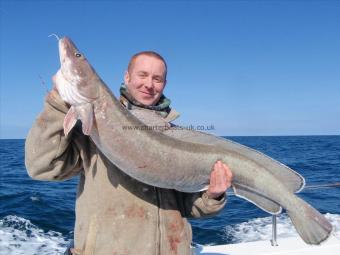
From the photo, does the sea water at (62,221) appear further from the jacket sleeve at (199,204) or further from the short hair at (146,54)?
the short hair at (146,54)

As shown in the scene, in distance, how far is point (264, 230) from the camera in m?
10.3

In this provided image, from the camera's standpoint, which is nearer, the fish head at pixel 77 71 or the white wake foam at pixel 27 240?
→ the fish head at pixel 77 71

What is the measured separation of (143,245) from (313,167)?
21.9m

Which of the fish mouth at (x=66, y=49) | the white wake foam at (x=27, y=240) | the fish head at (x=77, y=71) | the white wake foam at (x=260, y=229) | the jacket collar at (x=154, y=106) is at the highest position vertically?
the fish mouth at (x=66, y=49)

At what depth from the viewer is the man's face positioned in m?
3.82

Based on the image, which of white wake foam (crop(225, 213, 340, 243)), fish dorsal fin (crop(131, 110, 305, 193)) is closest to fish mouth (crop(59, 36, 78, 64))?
fish dorsal fin (crop(131, 110, 305, 193))

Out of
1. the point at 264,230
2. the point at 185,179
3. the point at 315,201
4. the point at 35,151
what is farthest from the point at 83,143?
the point at 315,201

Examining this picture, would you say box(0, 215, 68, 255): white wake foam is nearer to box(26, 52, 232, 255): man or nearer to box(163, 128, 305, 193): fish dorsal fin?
box(26, 52, 232, 255): man

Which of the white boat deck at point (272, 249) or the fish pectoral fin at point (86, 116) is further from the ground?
the fish pectoral fin at point (86, 116)

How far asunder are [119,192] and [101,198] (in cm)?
17

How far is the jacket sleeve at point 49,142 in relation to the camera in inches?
129

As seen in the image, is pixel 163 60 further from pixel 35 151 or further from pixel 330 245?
pixel 330 245

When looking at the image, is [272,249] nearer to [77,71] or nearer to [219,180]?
[219,180]

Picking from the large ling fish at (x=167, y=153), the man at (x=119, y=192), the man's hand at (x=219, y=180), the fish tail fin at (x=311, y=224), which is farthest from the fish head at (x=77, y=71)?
the fish tail fin at (x=311, y=224)
